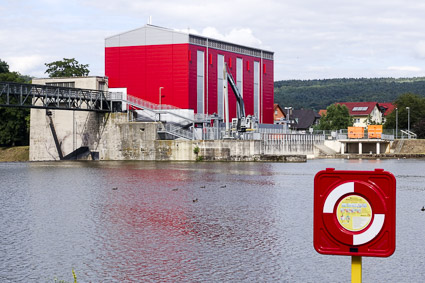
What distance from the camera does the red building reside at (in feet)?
308

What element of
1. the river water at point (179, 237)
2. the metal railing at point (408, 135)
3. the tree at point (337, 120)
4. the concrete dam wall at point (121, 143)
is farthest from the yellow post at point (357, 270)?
the tree at point (337, 120)

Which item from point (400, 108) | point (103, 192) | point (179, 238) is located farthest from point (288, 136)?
point (179, 238)

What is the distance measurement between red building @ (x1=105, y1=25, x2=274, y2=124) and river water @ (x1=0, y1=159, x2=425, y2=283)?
171ft

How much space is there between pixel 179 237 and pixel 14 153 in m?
89.2

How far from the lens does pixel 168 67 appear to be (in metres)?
94.4

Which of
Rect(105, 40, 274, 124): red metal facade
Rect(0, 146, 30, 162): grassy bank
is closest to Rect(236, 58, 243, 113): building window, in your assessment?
Rect(105, 40, 274, 124): red metal facade

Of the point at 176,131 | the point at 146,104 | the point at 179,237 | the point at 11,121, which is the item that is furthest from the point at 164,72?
the point at 179,237

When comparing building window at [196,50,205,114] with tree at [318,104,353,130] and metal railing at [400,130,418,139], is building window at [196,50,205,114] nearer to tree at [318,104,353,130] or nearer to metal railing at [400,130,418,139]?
metal railing at [400,130,418,139]

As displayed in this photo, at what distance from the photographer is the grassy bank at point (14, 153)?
10438 centimetres

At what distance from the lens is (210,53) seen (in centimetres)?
9975

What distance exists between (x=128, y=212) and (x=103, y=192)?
1093 centimetres

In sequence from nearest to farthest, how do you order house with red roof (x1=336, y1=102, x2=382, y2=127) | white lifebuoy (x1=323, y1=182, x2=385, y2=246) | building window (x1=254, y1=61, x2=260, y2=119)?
white lifebuoy (x1=323, y1=182, x2=385, y2=246) < building window (x1=254, y1=61, x2=260, y2=119) < house with red roof (x1=336, y1=102, x2=382, y2=127)

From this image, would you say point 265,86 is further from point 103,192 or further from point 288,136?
point 103,192

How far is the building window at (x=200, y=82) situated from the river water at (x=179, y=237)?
54.0 m
